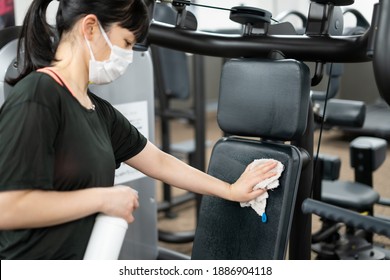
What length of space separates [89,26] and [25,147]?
323 mm

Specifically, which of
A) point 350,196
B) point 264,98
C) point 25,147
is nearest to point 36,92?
point 25,147

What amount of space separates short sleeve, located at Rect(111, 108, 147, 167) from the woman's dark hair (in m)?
0.26

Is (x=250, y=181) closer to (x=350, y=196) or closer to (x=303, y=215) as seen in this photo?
(x=303, y=215)

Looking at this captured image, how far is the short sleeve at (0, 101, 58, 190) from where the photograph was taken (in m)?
1.04

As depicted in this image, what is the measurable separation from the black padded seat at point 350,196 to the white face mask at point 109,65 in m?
1.65

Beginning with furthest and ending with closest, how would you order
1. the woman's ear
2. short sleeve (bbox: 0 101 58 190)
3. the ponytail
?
the ponytail, the woman's ear, short sleeve (bbox: 0 101 58 190)

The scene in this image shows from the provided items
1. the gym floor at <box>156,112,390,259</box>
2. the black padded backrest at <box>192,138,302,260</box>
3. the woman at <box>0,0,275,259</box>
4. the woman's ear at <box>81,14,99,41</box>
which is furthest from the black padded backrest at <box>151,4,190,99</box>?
the woman's ear at <box>81,14,99,41</box>

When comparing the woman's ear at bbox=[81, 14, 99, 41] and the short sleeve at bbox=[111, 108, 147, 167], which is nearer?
the woman's ear at bbox=[81, 14, 99, 41]

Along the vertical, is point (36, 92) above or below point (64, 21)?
below

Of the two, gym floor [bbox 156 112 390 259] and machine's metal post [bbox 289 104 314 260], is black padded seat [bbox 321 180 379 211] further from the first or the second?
machine's metal post [bbox 289 104 314 260]

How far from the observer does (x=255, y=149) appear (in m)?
1.46

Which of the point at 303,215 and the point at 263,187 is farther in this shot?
the point at 303,215
